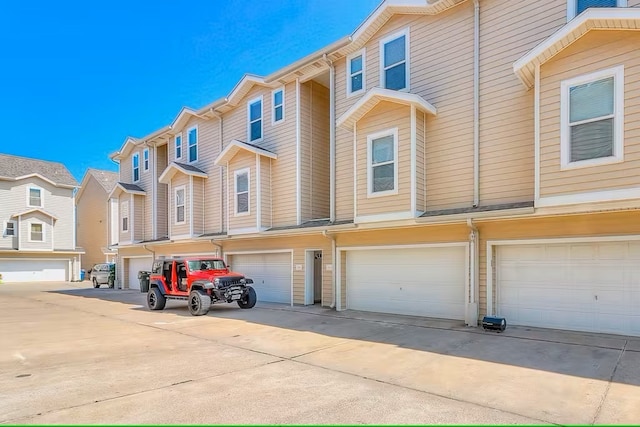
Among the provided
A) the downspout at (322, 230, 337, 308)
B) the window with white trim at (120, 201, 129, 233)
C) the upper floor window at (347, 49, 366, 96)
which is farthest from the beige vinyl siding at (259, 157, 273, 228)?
the window with white trim at (120, 201, 129, 233)

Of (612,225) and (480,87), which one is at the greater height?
(480,87)

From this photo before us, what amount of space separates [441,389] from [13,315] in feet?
45.2

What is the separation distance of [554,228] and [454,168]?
2835mm

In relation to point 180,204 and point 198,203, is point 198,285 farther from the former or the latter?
point 180,204

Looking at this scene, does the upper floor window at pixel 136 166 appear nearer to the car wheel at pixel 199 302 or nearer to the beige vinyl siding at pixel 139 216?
the beige vinyl siding at pixel 139 216

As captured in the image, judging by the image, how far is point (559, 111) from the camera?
818 centimetres

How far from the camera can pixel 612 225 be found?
329 inches

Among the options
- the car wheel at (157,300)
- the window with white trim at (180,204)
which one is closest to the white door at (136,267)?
the window with white trim at (180,204)

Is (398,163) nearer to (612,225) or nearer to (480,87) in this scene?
(480,87)

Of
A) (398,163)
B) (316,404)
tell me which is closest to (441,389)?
(316,404)

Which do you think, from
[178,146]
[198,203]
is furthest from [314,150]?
[178,146]

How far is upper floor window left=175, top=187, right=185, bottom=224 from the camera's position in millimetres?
19188

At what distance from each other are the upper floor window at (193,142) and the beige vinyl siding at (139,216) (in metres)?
5.36

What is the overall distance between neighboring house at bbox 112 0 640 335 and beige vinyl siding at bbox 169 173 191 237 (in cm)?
236
